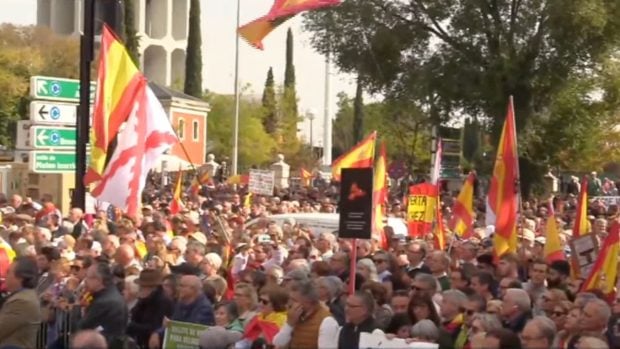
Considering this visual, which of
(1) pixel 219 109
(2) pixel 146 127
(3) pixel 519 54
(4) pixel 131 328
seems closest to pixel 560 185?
(3) pixel 519 54

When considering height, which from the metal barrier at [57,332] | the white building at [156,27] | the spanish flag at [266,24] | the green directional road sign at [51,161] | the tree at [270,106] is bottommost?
the metal barrier at [57,332]

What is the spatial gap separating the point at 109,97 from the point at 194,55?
8001cm

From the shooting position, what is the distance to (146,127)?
1666 cm

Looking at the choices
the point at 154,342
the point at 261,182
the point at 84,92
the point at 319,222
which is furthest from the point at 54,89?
the point at 261,182

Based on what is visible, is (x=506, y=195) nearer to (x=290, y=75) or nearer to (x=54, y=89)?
(x=54, y=89)

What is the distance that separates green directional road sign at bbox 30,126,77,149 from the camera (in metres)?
19.0

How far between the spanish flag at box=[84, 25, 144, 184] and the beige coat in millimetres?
6195

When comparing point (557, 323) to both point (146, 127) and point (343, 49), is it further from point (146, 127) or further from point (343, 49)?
point (343, 49)

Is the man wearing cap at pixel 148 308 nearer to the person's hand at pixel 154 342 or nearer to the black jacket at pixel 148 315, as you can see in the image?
the black jacket at pixel 148 315

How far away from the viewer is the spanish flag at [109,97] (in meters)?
16.8

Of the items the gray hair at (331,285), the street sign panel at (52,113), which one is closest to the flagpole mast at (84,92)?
the street sign panel at (52,113)

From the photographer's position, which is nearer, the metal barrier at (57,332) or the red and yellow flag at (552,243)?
the metal barrier at (57,332)

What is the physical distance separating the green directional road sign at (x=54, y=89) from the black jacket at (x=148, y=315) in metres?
7.65

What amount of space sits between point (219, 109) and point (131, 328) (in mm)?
96546
